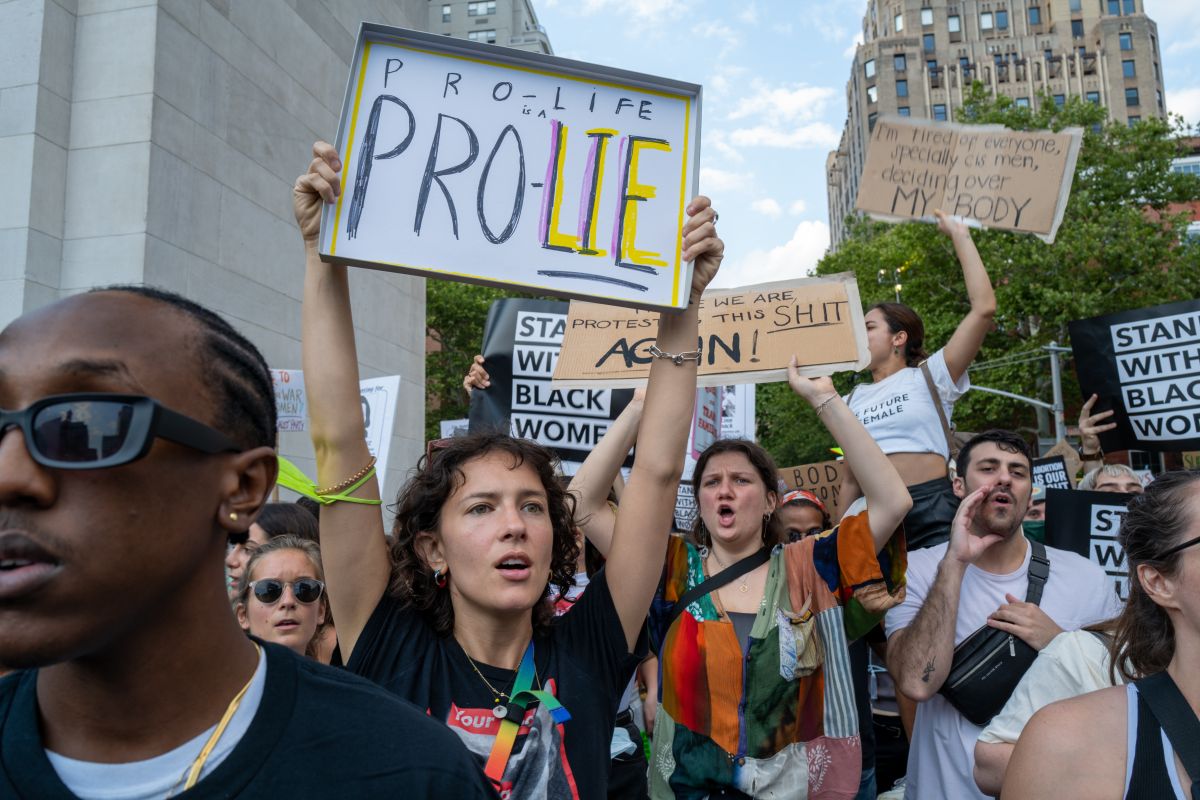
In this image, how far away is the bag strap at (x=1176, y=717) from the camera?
187 centimetres

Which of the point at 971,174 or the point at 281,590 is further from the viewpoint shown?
the point at 971,174

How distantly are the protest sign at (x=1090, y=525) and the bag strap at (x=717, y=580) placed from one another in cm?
189

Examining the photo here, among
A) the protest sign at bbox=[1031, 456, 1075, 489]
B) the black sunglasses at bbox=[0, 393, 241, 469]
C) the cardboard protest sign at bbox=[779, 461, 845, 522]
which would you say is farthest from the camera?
the protest sign at bbox=[1031, 456, 1075, 489]

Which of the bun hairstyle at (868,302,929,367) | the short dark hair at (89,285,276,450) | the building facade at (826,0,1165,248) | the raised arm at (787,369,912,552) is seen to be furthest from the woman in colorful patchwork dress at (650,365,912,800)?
the building facade at (826,0,1165,248)

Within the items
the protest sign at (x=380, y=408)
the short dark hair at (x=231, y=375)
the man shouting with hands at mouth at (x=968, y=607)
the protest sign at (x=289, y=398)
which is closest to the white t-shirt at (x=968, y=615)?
the man shouting with hands at mouth at (x=968, y=607)

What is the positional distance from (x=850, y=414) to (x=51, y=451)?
298 cm

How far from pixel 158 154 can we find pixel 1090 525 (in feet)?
25.8

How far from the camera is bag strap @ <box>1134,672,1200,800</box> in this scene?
1872 millimetres

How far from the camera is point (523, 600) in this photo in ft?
6.97

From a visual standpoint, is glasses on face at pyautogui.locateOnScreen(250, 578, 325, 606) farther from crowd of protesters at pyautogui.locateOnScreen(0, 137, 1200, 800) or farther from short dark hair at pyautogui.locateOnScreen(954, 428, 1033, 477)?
short dark hair at pyautogui.locateOnScreen(954, 428, 1033, 477)

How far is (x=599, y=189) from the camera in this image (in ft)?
8.07

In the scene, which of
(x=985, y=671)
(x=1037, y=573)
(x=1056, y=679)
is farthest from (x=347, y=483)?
(x=1037, y=573)

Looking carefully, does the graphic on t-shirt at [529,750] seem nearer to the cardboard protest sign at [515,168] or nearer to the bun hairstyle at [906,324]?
the cardboard protest sign at [515,168]

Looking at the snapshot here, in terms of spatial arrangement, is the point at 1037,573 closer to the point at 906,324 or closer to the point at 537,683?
the point at 906,324
